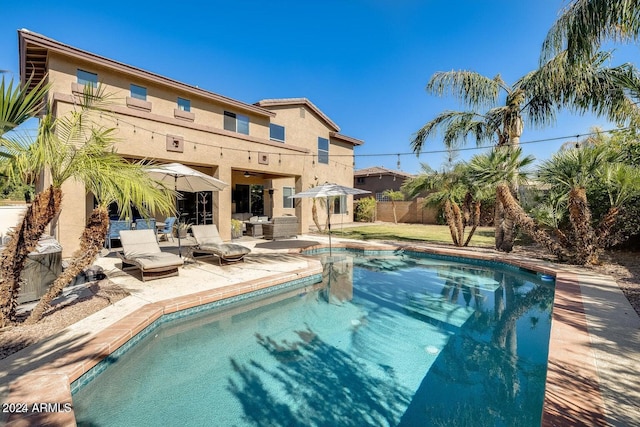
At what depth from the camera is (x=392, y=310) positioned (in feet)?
24.0

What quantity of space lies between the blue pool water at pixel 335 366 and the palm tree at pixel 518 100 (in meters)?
8.12

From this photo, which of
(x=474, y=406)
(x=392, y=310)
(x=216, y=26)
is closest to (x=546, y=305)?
(x=392, y=310)

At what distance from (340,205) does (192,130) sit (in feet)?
52.7

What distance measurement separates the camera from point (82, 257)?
5164mm

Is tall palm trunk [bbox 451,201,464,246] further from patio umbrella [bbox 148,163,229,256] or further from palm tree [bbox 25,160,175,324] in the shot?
palm tree [bbox 25,160,175,324]

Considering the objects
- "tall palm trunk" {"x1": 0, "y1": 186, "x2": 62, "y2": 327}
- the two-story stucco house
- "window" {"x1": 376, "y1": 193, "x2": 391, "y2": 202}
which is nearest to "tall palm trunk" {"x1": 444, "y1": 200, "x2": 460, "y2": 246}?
the two-story stucco house

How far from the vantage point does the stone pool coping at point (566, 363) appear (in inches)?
119

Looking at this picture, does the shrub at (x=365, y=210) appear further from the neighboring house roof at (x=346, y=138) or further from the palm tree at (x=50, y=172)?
the palm tree at (x=50, y=172)

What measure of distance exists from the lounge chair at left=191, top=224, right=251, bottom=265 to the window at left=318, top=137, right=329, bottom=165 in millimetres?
14950

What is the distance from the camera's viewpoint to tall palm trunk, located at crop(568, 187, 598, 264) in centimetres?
1020

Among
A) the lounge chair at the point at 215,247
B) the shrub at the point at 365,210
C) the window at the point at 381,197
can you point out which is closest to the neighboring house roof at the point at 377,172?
the window at the point at 381,197

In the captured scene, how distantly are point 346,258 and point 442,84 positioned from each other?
9388 millimetres

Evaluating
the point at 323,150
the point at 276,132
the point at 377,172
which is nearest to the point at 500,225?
the point at 276,132

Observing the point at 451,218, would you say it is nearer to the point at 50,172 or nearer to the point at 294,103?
the point at 294,103
